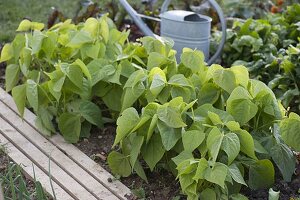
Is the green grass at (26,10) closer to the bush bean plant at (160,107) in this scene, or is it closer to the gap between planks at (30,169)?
the bush bean plant at (160,107)

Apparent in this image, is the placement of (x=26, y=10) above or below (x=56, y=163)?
below

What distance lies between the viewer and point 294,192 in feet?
9.55

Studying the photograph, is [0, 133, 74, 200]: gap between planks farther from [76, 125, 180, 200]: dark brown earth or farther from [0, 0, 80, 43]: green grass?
[0, 0, 80, 43]: green grass

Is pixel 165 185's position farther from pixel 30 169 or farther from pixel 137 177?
pixel 30 169

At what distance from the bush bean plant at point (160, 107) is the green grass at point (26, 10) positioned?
1546 mm

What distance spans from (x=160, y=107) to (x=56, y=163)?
0.65 m

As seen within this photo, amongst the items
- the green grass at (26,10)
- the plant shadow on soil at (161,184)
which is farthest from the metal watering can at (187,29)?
the green grass at (26,10)

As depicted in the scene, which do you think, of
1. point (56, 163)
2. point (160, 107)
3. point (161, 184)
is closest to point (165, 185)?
point (161, 184)

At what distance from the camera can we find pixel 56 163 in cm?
317

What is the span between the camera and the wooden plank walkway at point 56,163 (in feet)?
9.58

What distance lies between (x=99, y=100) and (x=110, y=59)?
0.82 ft

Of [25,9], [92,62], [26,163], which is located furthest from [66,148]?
[25,9]

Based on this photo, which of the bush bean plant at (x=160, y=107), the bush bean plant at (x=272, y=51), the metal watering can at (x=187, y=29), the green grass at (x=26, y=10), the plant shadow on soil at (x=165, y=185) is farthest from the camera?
the green grass at (x=26, y=10)

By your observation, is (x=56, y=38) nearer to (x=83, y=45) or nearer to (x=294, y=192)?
(x=83, y=45)
